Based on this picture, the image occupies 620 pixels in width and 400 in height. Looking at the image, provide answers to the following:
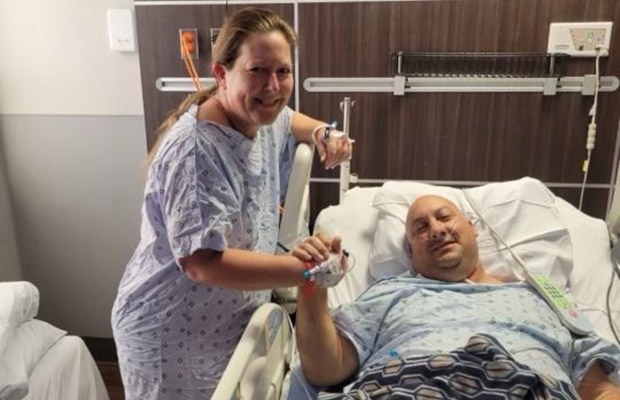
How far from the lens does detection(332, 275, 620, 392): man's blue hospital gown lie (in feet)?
4.70

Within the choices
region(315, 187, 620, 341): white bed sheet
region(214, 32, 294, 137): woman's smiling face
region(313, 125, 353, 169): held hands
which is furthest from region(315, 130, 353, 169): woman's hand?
region(315, 187, 620, 341): white bed sheet

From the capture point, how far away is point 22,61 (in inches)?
98.3

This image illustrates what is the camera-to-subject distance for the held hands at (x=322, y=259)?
1190mm

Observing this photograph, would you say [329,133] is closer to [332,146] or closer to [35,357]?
[332,146]

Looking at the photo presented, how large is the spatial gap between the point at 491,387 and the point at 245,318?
23.9 inches

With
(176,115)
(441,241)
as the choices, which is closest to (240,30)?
(176,115)

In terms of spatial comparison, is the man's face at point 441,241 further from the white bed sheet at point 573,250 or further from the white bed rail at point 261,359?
the white bed rail at point 261,359

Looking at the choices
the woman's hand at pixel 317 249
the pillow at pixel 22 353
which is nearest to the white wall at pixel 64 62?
the pillow at pixel 22 353

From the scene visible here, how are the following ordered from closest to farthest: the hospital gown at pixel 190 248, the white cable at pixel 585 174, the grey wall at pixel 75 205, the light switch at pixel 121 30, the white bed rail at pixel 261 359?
the white bed rail at pixel 261 359, the hospital gown at pixel 190 248, the white cable at pixel 585 174, the light switch at pixel 121 30, the grey wall at pixel 75 205

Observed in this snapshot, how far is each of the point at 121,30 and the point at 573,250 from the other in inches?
74.9

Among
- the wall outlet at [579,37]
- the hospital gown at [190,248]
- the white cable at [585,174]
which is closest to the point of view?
the hospital gown at [190,248]

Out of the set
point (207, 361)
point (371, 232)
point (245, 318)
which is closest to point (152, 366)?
point (207, 361)

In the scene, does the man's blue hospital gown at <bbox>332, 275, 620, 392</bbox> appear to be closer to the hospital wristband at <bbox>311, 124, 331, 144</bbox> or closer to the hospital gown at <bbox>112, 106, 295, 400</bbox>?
the hospital gown at <bbox>112, 106, 295, 400</bbox>

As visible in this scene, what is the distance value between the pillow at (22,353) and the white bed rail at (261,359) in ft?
2.79
